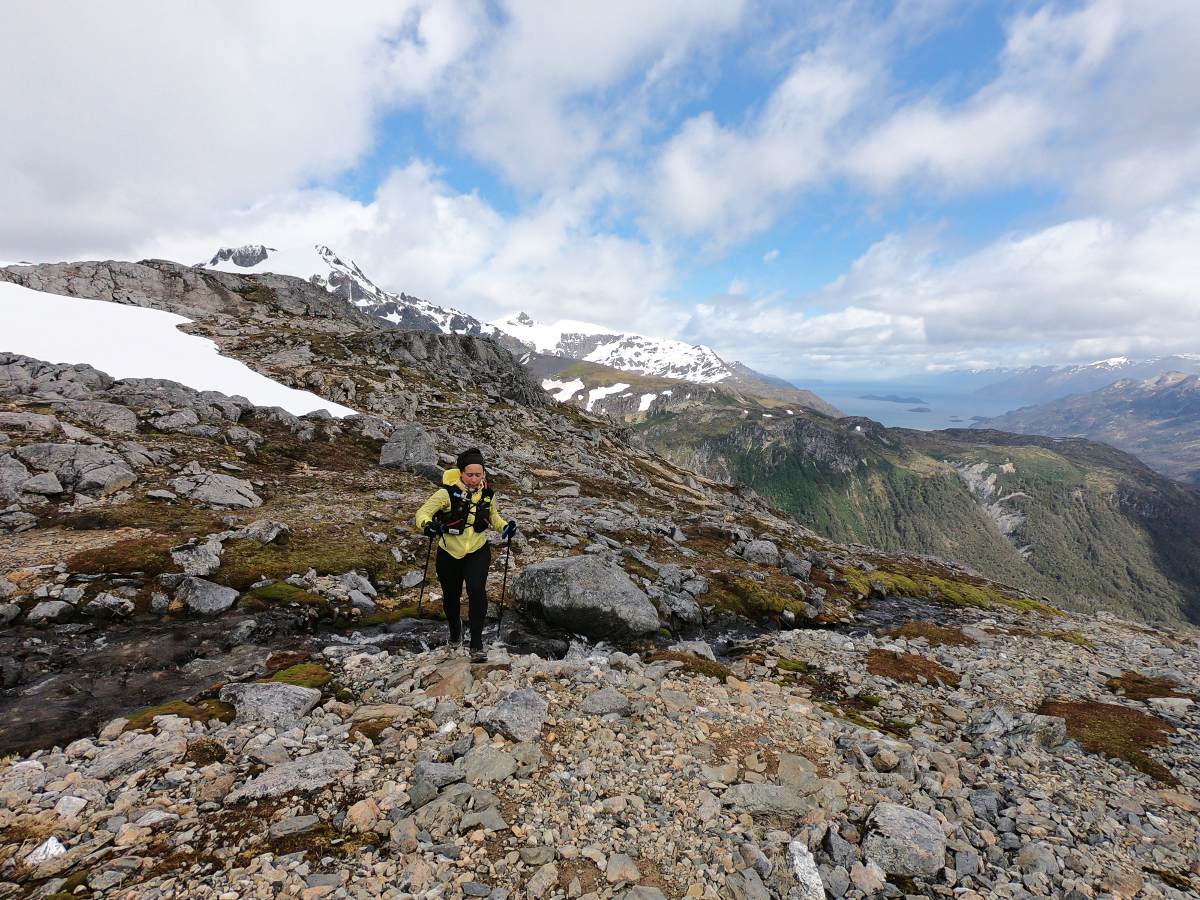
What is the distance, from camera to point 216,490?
2288 cm

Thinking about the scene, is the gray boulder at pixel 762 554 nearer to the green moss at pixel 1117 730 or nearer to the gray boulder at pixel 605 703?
the green moss at pixel 1117 730

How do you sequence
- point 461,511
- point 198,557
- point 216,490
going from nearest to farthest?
point 461,511
point 198,557
point 216,490

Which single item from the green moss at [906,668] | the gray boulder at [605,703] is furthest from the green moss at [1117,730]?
the gray boulder at [605,703]

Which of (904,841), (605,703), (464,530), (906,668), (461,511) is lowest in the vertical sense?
(906,668)

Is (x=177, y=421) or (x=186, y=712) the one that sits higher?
(x=177, y=421)

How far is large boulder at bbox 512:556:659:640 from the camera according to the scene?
695 inches

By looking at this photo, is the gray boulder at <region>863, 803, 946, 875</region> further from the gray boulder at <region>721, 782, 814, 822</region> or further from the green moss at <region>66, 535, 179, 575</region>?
the green moss at <region>66, 535, 179, 575</region>

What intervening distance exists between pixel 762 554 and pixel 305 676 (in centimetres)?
3078

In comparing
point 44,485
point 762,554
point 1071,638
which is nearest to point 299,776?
point 44,485

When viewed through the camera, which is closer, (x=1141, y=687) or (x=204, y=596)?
(x=204, y=596)

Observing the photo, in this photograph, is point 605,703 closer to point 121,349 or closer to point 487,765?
point 487,765

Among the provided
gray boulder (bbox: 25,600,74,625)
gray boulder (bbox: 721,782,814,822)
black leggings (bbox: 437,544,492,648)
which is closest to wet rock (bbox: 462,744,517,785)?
gray boulder (bbox: 721,782,814,822)

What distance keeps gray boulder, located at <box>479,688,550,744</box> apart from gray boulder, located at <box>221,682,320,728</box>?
3.48m

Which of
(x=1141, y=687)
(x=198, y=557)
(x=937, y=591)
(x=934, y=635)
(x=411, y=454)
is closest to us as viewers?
(x=198, y=557)
